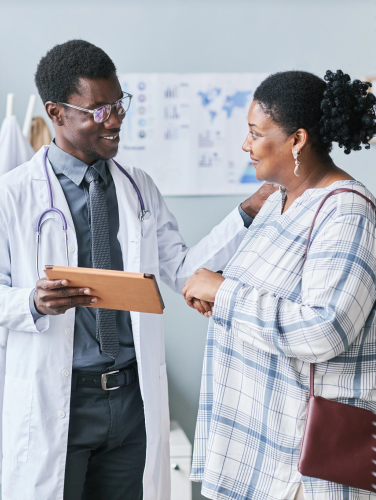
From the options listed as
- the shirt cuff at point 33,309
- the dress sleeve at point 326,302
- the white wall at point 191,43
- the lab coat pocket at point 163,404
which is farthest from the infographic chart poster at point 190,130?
the dress sleeve at point 326,302

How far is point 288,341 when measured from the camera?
972 millimetres

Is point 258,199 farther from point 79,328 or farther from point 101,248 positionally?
point 79,328

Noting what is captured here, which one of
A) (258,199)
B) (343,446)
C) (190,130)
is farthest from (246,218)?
(190,130)

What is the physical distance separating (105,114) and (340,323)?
851mm

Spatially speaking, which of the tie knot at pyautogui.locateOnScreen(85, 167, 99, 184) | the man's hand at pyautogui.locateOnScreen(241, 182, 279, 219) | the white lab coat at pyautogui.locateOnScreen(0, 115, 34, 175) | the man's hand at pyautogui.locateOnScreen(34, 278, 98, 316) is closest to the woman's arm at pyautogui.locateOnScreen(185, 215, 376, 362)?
the man's hand at pyautogui.locateOnScreen(34, 278, 98, 316)

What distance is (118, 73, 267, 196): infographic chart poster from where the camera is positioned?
2.44m

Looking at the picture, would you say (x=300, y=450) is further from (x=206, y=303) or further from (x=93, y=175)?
(x=93, y=175)

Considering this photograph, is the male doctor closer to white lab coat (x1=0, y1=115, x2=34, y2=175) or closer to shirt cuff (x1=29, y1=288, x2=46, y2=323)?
shirt cuff (x1=29, y1=288, x2=46, y2=323)

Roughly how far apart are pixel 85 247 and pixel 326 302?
0.72 meters

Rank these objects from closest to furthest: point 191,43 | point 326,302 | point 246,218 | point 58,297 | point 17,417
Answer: point 326,302
point 58,297
point 17,417
point 246,218
point 191,43

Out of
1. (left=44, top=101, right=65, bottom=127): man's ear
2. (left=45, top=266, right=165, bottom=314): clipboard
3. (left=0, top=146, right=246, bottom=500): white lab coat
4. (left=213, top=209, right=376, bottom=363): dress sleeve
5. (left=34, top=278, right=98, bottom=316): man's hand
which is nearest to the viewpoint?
(left=213, top=209, right=376, bottom=363): dress sleeve

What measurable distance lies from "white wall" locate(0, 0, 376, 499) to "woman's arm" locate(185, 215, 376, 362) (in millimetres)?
1571

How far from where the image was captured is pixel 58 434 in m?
1.30

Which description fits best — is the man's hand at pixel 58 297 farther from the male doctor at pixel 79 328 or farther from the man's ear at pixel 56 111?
the man's ear at pixel 56 111
